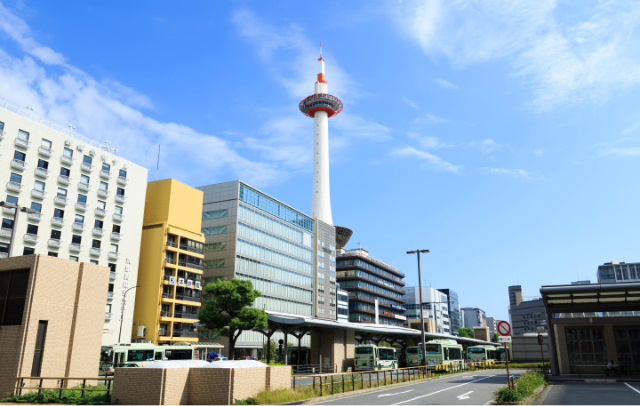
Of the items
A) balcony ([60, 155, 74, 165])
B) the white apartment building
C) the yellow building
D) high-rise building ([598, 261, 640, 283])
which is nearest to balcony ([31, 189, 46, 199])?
the white apartment building

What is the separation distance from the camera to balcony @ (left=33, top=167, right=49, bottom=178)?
2160 inches

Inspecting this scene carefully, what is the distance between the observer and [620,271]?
181125mm

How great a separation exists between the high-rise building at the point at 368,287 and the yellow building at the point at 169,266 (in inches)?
2545

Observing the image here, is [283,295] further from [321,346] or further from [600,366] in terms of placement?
[600,366]

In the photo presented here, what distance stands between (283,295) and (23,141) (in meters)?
45.6

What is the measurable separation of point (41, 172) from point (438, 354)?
4864cm

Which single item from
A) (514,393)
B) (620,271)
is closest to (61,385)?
(514,393)

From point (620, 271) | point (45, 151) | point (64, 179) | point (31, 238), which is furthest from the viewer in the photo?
point (620, 271)

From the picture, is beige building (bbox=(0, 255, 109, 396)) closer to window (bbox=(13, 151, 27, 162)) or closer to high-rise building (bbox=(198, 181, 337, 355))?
window (bbox=(13, 151, 27, 162))

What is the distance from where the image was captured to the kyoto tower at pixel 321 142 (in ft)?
408

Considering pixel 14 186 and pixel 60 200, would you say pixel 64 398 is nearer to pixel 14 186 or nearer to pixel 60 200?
pixel 14 186

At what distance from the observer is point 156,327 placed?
200 feet

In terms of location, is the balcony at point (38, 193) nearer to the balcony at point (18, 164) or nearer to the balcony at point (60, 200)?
the balcony at point (60, 200)

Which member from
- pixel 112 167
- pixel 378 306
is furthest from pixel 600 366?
pixel 378 306
